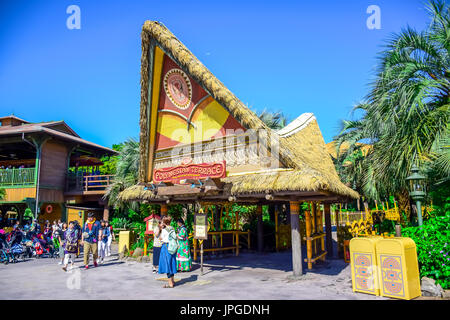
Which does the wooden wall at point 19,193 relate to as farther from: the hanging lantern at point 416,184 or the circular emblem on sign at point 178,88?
the hanging lantern at point 416,184

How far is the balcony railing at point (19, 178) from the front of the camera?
869 inches

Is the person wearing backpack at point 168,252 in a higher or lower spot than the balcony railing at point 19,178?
lower

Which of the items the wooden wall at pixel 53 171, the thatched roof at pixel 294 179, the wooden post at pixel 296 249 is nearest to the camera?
the thatched roof at pixel 294 179

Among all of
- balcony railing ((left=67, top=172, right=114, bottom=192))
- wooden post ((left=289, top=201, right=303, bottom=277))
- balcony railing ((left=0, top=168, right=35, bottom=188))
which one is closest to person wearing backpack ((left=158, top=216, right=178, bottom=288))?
wooden post ((left=289, top=201, right=303, bottom=277))

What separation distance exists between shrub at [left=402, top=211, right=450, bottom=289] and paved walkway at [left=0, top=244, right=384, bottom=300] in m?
1.67

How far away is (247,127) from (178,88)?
3588 mm

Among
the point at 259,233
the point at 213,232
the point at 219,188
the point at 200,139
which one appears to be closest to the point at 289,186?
the point at 219,188

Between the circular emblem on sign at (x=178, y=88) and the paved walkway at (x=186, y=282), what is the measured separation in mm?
6035

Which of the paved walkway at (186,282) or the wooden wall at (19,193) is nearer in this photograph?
the paved walkway at (186,282)

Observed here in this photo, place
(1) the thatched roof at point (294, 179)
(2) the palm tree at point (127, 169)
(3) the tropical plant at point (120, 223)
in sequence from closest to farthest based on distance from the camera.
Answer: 1. (1) the thatched roof at point (294, 179)
2. (2) the palm tree at point (127, 169)
3. (3) the tropical plant at point (120, 223)

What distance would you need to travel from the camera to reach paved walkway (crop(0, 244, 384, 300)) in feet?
24.7

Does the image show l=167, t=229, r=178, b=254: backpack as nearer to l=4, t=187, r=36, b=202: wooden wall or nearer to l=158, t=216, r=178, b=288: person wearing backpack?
l=158, t=216, r=178, b=288: person wearing backpack

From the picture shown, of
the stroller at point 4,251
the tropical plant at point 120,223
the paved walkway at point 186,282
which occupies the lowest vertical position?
the paved walkway at point 186,282

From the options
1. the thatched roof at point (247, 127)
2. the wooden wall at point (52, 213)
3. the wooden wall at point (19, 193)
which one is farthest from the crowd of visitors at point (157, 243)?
the wooden wall at point (52, 213)
